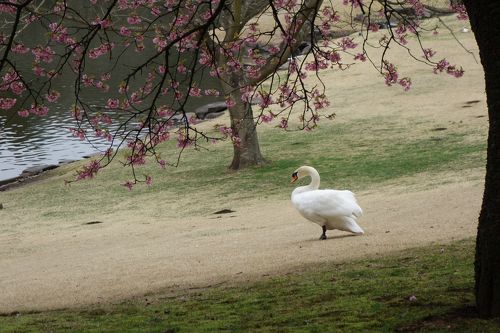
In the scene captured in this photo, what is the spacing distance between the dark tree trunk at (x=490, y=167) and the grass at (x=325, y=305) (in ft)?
0.64

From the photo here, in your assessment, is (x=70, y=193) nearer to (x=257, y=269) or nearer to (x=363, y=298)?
(x=257, y=269)

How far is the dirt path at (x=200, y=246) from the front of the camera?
8383 mm

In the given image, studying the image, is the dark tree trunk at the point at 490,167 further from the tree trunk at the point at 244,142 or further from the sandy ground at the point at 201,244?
the tree trunk at the point at 244,142

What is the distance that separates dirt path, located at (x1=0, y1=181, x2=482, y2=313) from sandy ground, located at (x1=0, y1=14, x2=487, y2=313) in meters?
0.01

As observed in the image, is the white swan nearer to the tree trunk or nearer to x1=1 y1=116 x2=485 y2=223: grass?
x1=1 y1=116 x2=485 y2=223: grass

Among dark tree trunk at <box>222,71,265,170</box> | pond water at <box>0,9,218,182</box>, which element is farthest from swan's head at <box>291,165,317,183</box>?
pond water at <box>0,9,218,182</box>

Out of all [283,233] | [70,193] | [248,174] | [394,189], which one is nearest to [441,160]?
[394,189]

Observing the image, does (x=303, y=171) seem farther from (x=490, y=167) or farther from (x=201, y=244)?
(x=490, y=167)

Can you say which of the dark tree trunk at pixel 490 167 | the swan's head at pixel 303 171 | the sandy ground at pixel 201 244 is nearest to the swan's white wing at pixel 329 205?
the sandy ground at pixel 201 244

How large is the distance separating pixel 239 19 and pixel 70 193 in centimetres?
512

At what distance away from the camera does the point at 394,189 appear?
13766mm

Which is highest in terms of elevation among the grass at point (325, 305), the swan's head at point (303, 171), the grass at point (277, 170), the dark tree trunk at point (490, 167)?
the dark tree trunk at point (490, 167)

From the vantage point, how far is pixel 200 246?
1060cm

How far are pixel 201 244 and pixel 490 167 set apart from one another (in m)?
6.23
